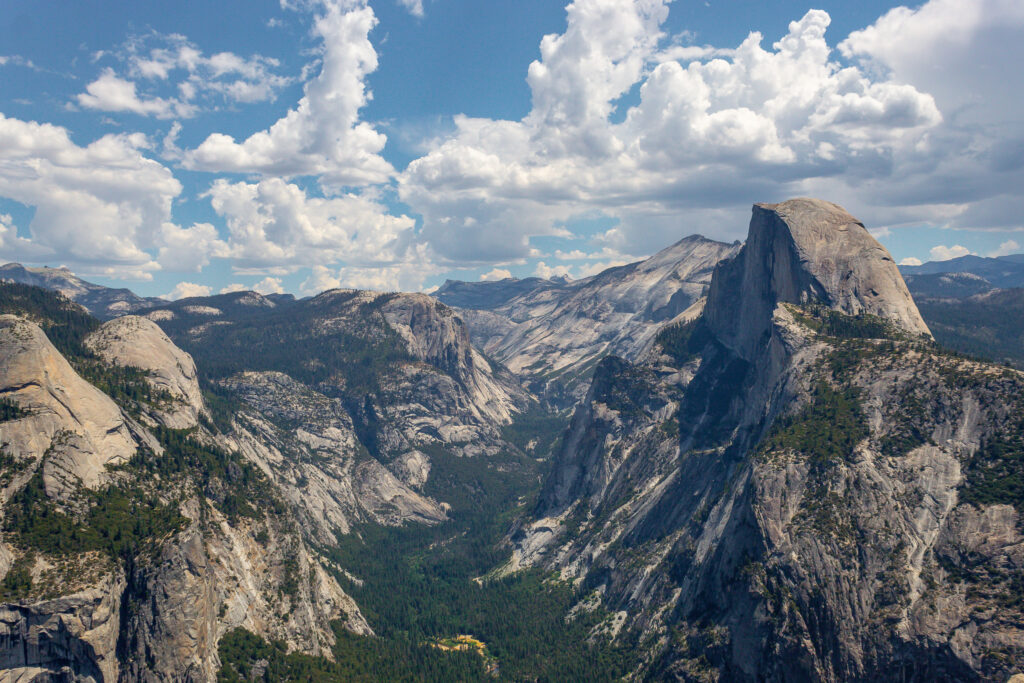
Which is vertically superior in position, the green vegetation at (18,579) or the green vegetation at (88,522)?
the green vegetation at (88,522)

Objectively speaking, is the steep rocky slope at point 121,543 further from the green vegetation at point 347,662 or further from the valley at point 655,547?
the green vegetation at point 347,662

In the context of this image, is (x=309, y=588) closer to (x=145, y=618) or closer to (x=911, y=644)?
(x=145, y=618)

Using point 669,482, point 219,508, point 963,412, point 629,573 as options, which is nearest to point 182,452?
point 219,508

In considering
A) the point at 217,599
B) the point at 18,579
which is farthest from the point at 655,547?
the point at 18,579

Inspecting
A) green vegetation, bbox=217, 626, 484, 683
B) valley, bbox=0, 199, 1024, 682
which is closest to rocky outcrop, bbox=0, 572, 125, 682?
valley, bbox=0, 199, 1024, 682

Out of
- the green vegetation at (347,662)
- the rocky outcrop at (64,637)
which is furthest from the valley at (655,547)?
the green vegetation at (347,662)

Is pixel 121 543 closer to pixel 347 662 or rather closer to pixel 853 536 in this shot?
pixel 347 662

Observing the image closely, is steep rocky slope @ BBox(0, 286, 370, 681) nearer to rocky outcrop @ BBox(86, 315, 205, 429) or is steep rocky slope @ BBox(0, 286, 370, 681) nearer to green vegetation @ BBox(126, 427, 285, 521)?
green vegetation @ BBox(126, 427, 285, 521)
